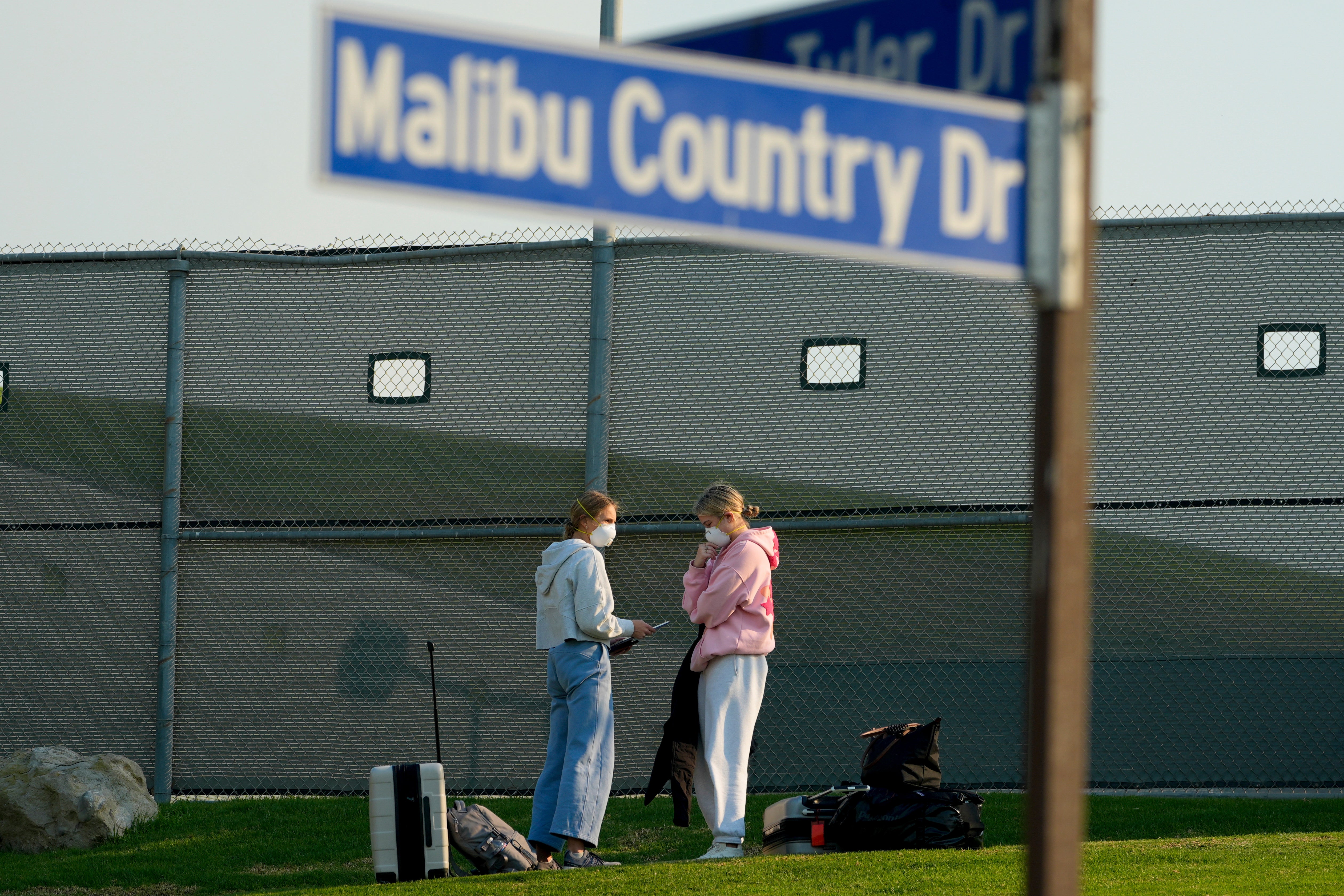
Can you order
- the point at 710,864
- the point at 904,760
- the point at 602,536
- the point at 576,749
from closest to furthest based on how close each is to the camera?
1. the point at 710,864
2. the point at 904,760
3. the point at 576,749
4. the point at 602,536

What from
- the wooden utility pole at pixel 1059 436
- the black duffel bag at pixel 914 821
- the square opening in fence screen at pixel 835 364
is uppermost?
the square opening in fence screen at pixel 835 364

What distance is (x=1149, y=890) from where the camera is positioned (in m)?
5.24

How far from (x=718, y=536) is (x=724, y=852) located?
4.57 feet

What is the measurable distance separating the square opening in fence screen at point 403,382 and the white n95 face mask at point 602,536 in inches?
68.0

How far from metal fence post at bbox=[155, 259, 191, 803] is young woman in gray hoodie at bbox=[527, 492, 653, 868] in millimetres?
2429

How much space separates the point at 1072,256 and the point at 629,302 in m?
6.11

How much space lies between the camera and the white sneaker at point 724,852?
6.39m

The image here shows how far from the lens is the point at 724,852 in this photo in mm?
6395

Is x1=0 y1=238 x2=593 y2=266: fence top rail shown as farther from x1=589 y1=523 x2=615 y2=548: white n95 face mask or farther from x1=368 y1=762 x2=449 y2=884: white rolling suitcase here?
x1=368 y1=762 x2=449 y2=884: white rolling suitcase

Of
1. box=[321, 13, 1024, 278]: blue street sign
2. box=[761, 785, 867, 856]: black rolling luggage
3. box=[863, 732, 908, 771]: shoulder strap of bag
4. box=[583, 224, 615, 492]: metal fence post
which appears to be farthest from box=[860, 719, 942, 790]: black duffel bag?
box=[321, 13, 1024, 278]: blue street sign

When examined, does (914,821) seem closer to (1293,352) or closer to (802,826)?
(802,826)

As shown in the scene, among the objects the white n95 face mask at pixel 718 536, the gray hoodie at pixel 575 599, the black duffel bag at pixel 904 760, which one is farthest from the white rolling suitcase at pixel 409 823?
→ the black duffel bag at pixel 904 760

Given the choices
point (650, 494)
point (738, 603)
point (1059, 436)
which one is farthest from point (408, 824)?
point (1059, 436)

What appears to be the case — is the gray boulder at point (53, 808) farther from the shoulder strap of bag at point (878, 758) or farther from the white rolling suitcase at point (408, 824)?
the shoulder strap of bag at point (878, 758)
